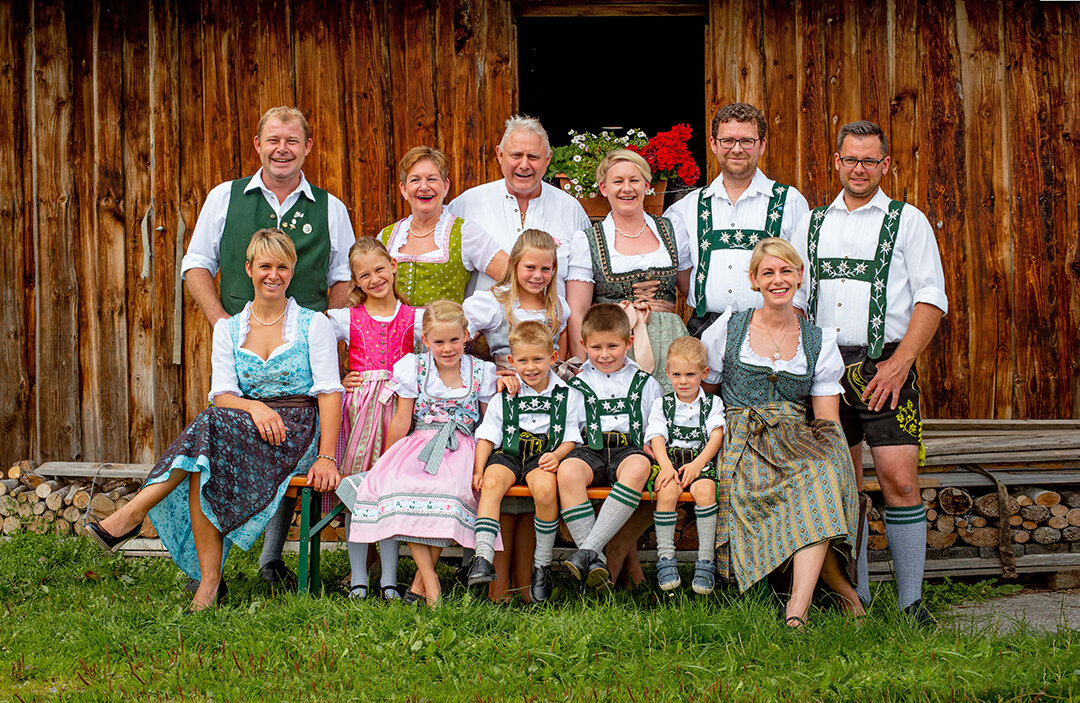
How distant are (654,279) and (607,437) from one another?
713 millimetres

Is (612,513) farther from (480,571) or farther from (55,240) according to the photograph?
(55,240)

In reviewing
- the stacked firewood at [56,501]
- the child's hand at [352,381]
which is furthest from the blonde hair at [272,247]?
the stacked firewood at [56,501]

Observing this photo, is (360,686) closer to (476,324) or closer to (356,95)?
Result: (476,324)

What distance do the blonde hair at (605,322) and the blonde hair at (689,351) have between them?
0.18m

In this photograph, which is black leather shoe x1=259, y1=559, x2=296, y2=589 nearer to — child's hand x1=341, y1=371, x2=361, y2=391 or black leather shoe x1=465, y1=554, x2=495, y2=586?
child's hand x1=341, y1=371, x2=361, y2=391

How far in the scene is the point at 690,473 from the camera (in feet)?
11.9

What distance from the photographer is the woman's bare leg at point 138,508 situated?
3.62 meters

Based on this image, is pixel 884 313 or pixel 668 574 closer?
pixel 668 574

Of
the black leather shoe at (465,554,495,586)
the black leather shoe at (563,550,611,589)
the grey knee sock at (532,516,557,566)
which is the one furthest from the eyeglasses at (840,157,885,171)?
the black leather shoe at (465,554,495,586)

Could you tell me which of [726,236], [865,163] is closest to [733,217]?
[726,236]

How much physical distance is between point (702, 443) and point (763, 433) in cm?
24

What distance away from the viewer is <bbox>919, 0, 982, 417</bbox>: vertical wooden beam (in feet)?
17.8

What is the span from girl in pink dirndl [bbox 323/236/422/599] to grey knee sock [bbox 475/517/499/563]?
0.57 metres

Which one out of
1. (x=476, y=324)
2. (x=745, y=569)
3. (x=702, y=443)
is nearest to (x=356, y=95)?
(x=476, y=324)
